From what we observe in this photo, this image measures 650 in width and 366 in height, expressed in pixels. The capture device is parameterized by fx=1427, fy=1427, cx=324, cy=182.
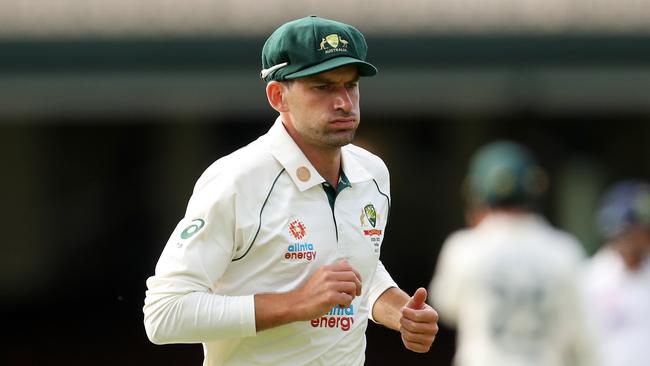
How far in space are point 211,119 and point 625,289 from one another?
30.5ft

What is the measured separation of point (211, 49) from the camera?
1364 cm

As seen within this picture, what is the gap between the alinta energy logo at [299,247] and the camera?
172 inches

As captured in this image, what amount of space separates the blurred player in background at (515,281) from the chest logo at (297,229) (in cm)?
187

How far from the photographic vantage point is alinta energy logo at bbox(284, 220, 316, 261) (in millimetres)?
4359

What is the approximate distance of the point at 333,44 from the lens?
14.4 ft

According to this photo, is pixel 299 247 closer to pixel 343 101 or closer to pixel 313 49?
pixel 343 101

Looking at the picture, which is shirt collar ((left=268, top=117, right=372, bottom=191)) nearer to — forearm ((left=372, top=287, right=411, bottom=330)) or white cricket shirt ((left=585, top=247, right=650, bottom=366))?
forearm ((left=372, top=287, right=411, bottom=330))

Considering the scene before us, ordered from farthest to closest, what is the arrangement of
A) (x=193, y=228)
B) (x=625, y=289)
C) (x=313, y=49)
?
1. (x=625, y=289)
2. (x=313, y=49)
3. (x=193, y=228)

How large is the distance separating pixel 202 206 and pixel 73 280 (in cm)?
1354

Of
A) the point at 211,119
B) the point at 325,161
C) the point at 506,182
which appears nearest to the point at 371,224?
the point at 325,161

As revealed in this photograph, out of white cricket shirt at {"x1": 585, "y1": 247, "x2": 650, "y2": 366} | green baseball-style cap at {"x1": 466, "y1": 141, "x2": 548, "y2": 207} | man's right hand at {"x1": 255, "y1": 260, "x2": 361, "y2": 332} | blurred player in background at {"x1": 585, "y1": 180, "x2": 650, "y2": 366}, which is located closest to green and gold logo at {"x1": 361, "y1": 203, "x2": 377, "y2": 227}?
man's right hand at {"x1": 255, "y1": 260, "x2": 361, "y2": 332}

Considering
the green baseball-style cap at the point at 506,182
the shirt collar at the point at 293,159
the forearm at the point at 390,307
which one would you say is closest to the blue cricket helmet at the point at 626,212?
the green baseball-style cap at the point at 506,182

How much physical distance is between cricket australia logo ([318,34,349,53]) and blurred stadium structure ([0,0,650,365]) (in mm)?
9050

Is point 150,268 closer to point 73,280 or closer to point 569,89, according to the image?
point 73,280
